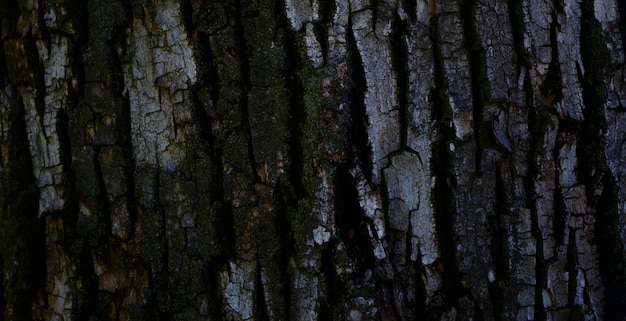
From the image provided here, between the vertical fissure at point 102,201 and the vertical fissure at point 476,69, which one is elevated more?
the vertical fissure at point 476,69

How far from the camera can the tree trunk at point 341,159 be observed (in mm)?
1562

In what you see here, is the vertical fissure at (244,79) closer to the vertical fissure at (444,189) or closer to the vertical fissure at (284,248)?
the vertical fissure at (284,248)

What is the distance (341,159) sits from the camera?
60.9 inches

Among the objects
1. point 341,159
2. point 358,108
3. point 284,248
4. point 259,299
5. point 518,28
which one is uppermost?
point 518,28

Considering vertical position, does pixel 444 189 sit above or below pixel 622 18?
below

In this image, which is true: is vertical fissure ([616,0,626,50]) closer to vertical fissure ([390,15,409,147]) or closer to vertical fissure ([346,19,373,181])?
vertical fissure ([390,15,409,147])

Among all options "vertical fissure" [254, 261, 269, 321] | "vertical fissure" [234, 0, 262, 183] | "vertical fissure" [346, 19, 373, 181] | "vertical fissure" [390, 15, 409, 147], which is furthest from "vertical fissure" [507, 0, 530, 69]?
"vertical fissure" [254, 261, 269, 321]

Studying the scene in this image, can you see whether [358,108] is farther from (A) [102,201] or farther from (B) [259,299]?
(A) [102,201]

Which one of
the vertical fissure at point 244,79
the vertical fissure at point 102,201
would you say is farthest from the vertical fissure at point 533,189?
the vertical fissure at point 102,201

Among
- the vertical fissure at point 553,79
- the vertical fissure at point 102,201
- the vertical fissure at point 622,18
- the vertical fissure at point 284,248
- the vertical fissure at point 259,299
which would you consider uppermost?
the vertical fissure at point 622,18

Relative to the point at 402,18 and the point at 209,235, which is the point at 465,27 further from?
the point at 209,235

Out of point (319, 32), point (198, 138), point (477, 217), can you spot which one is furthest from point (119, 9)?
point (477, 217)

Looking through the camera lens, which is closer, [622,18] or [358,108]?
[358,108]

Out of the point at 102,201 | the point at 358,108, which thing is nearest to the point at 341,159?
the point at 358,108
